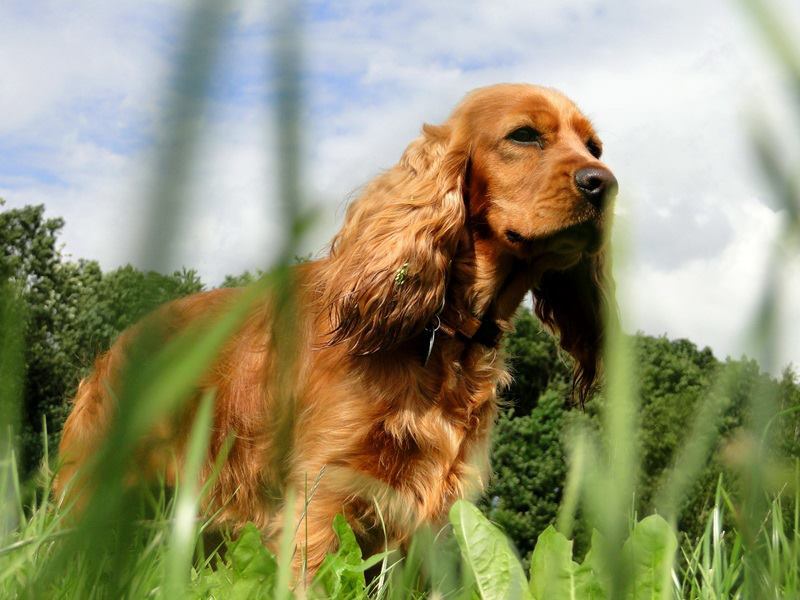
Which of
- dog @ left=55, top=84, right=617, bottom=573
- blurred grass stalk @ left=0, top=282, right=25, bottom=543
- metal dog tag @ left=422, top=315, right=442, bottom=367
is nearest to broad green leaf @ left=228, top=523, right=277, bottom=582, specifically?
blurred grass stalk @ left=0, top=282, right=25, bottom=543

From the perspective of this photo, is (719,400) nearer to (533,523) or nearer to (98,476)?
(98,476)

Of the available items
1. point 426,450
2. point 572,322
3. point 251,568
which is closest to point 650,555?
point 251,568

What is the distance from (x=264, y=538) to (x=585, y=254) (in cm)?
160

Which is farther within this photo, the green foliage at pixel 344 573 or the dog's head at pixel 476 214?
the dog's head at pixel 476 214

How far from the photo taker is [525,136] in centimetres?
384

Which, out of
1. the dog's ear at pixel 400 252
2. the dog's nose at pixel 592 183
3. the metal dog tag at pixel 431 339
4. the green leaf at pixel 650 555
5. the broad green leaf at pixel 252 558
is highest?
A: the broad green leaf at pixel 252 558

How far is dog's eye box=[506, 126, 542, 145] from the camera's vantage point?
3.83 meters

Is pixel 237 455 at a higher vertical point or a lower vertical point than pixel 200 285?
lower

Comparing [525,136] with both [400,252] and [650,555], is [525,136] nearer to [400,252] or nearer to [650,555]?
[400,252]

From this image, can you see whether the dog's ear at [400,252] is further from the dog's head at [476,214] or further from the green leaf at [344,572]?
the green leaf at [344,572]

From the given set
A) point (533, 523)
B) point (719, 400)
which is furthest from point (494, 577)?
point (533, 523)

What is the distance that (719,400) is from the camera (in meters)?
0.43

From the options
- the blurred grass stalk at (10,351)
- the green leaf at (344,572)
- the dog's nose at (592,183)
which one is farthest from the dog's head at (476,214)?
the blurred grass stalk at (10,351)

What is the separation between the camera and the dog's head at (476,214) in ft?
11.4
